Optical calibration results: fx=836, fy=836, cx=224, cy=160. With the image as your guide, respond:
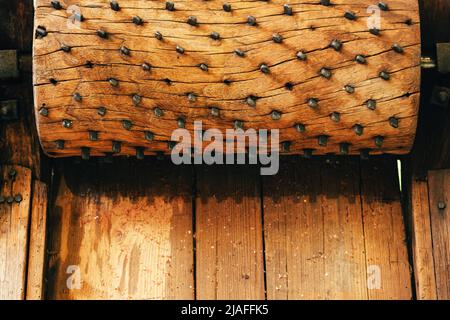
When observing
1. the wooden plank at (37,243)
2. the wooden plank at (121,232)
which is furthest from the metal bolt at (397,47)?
the wooden plank at (37,243)

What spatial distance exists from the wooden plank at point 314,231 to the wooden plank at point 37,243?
0.63 metres

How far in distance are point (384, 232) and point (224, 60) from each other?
70 centimetres

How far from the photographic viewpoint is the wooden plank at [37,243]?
7.52 feet

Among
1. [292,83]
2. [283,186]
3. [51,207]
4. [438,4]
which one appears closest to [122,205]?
[51,207]

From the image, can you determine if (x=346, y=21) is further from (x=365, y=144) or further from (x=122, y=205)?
(x=122, y=205)

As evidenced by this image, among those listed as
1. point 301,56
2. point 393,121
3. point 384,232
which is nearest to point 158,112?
point 301,56

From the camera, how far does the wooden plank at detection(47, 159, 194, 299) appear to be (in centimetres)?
235

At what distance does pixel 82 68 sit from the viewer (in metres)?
2.12

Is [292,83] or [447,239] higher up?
[292,83]

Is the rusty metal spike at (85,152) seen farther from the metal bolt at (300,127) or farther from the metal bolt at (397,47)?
the metal bolt at (397,47)
